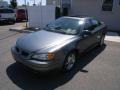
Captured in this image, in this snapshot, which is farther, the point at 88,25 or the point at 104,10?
the point at 104,10

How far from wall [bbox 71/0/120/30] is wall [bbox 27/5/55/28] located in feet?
7.17

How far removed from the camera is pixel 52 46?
4.41 metres

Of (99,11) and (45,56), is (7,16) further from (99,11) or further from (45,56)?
(45,56)

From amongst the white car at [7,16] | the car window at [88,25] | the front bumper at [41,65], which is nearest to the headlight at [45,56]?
the front bumper at [41,65]

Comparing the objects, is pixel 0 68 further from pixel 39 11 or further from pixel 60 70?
pixel 39 11

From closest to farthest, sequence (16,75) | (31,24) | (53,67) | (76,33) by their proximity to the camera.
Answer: (53,67) < (16,75) < (76,33) < (31,24)

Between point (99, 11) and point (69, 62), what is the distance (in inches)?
339

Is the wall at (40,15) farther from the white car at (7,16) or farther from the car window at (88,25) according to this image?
the car window at (88,25)

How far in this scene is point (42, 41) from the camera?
4703mm

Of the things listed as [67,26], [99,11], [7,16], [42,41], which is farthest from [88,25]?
[7,16]

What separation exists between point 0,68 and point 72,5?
31.2 ft

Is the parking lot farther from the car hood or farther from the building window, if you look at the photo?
the building window

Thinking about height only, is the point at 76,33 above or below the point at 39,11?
below

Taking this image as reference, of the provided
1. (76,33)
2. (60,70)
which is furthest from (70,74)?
(76,33)
